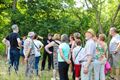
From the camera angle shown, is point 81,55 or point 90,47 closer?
point 90,47

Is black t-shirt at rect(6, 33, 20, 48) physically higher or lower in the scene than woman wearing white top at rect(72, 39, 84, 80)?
higher

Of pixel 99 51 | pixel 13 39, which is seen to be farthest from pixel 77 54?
pixel 13 39

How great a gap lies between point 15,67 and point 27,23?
661 inches

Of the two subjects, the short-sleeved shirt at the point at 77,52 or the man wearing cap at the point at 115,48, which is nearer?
the short-sleeved shirt at the point at 77,52

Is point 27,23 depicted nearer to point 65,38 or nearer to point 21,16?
point 21,16

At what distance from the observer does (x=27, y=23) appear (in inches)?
1186

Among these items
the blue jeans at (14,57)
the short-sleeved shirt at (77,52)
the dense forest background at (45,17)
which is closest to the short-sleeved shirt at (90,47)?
the short-sleeved shirt at (77,52)

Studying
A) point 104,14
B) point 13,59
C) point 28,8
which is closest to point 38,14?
point 28,8

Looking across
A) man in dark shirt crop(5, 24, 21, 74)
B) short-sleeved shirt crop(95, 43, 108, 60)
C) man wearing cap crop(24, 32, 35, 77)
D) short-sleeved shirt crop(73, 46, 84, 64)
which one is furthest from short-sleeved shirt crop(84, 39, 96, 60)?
man in dark shirt crop(5, 24, 21, 74)

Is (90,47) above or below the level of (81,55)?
above

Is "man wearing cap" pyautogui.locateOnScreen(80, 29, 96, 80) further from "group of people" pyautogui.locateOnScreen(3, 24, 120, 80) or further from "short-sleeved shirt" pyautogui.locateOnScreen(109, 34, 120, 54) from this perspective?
"short-sleeved shirt" pyautogui.locateOnScreen(109, 34, 120, 54)

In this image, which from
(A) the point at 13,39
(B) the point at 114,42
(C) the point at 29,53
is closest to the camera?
(B) the point at 114,42

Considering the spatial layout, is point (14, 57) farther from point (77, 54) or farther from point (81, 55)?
point (81, 55)

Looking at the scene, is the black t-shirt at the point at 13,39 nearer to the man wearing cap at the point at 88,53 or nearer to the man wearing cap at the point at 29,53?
the man wearing cap at the point at 29,53
